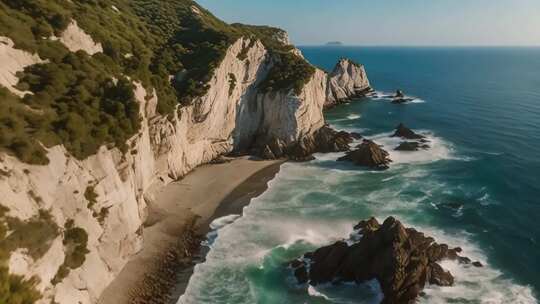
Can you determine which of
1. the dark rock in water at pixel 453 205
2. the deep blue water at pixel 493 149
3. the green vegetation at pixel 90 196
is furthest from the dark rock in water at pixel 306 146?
the green vegetation at pixel 90 196

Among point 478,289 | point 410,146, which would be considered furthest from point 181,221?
point 410,146

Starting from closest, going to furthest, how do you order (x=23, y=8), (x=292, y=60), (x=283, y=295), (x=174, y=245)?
(x=283, y=295) → (x=174, y=245) → (x=23, y=8) → (x=292, y=60)

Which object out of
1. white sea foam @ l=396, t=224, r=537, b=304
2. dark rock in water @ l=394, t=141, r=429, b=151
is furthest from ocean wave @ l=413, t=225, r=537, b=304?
dark rock in water @ l=394, t=141, r=429, b=151

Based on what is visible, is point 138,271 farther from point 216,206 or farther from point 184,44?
point 184,44

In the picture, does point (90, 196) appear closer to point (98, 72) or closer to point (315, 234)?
point (98, 72)

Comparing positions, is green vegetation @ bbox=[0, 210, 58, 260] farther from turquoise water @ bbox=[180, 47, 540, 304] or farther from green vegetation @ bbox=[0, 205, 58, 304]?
turquoise water @ bbox=[180, 47, 540, 304]

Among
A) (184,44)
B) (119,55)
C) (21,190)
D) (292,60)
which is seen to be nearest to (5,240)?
(21,190)
